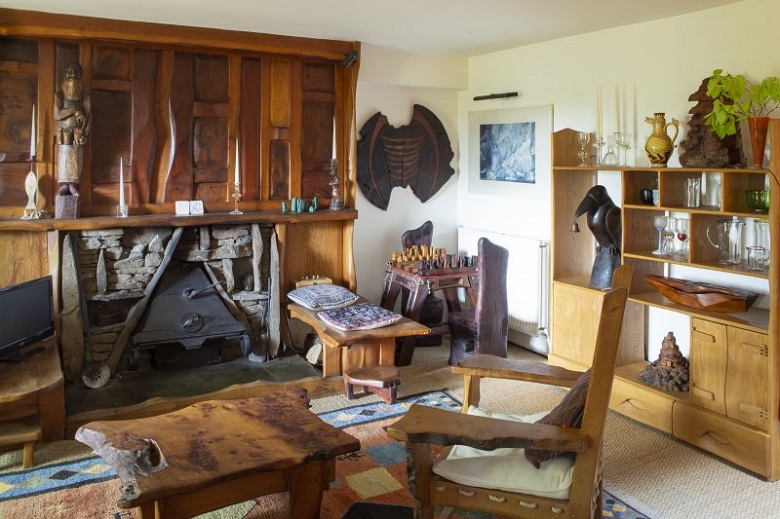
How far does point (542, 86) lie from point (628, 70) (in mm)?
779

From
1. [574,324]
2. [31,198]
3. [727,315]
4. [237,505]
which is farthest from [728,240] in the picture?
[31,198]

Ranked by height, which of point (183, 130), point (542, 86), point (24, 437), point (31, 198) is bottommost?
point (24, 437)

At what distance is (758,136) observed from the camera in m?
3.55

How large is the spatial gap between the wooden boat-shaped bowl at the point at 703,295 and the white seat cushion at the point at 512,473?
5.46 ft

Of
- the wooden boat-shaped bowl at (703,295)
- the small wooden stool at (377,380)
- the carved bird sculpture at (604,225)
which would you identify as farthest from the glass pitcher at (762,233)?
the small wooden stool at (377,380)

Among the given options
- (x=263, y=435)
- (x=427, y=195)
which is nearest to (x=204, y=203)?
(x=427, y=195)

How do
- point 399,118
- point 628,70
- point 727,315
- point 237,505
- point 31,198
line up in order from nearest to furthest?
point 237,505 < point 727,315 < point 31,198 < point 628,70 < point 399,118

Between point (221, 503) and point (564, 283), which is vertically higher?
point (564, 283)

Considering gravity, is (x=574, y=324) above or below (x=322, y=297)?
below

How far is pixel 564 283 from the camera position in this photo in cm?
470

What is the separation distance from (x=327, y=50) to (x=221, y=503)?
3.34 m

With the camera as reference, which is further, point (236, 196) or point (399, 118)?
point (399, 118)

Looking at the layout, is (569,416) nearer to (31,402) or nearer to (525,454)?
(525,454)

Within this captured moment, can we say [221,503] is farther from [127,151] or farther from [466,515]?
[127,151]
